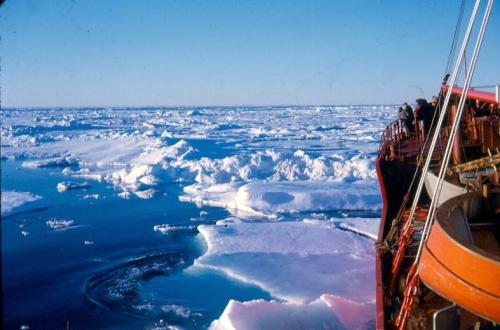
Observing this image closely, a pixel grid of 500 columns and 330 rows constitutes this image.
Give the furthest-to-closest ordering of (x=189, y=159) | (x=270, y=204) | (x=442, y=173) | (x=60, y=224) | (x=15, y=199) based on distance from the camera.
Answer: (x=189, y=159), (x=15, y=199), (x=270, y=204), (x=60, y=224), (x=442, y=173)

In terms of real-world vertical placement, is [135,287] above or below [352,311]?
below

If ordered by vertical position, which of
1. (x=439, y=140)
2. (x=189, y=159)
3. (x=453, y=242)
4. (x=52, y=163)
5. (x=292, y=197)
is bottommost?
(x=52, y=163)

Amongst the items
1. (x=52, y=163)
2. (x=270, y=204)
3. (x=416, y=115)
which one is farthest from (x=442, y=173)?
(x=52, y=163)

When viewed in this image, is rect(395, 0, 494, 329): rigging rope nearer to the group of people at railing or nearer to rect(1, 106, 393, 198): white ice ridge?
the group of people at railing

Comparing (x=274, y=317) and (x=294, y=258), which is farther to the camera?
(x=294, y=258)

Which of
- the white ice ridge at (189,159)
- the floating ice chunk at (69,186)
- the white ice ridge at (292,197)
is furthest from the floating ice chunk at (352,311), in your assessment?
the floating ice chunk at (69,186)

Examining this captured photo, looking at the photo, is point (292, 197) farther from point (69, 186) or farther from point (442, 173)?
point (442, 173)

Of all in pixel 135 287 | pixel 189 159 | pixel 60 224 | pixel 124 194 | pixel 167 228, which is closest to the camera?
pixel 135 287
